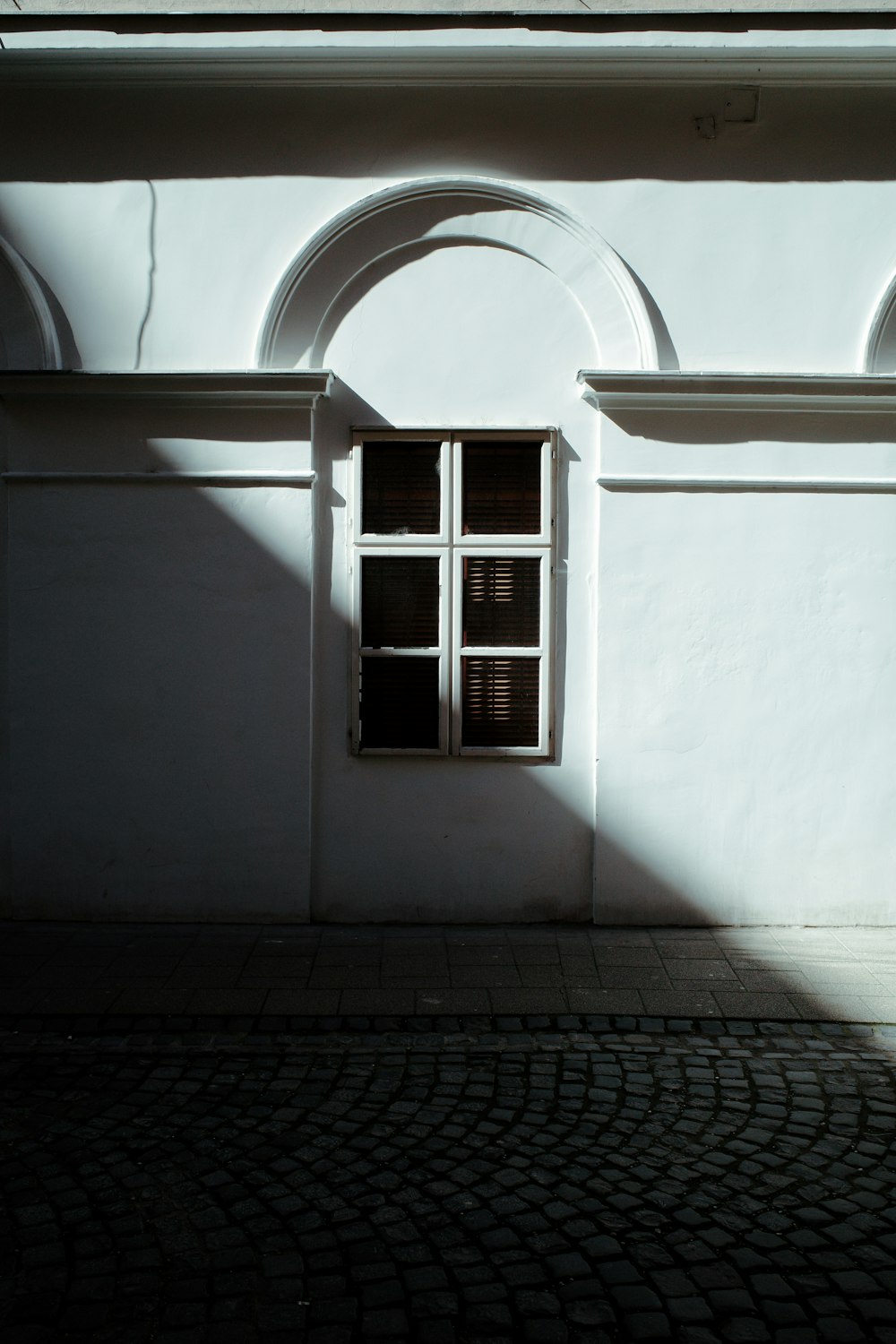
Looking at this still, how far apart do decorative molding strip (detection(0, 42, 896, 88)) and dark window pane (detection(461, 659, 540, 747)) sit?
3092 millimetres

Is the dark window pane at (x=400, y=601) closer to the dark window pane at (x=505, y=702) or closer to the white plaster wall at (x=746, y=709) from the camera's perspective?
the dark window pane at (x=505, y=702)

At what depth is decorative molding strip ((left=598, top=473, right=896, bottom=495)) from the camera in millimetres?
5984

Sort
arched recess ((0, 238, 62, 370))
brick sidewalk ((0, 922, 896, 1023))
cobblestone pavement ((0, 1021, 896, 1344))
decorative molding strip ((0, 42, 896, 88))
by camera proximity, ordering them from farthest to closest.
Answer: arched recess ((0, 238, 62, 370))
decorative molding strip ((0, 42, 896, 88))
brick sidewalk ((0, 922, 896, 1023))
cobblestone pavement ((0, 1021, 896, 1344))

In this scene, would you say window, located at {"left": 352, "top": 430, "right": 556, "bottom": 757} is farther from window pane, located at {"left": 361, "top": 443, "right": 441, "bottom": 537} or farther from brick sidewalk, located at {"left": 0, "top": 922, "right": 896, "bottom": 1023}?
brick sidewalk, located at {"left": 0, "top": 922, "right": 896, "bottom": 1023}

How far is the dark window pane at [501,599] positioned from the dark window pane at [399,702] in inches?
13.2

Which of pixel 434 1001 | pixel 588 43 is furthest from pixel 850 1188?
pixel 588 43

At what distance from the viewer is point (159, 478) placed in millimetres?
6023

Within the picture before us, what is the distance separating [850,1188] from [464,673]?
3.34 metres

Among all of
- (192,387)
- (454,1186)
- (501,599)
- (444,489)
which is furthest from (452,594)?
(454,1186)

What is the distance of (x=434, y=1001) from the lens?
506 cm

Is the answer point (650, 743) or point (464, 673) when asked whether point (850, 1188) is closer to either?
point (650, 743)

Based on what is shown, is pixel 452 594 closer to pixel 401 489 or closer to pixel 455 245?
pixel 401 489

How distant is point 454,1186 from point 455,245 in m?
4.66

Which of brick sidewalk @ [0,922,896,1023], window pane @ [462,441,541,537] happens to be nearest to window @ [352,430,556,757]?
window pane @ [462,441,541,537]
